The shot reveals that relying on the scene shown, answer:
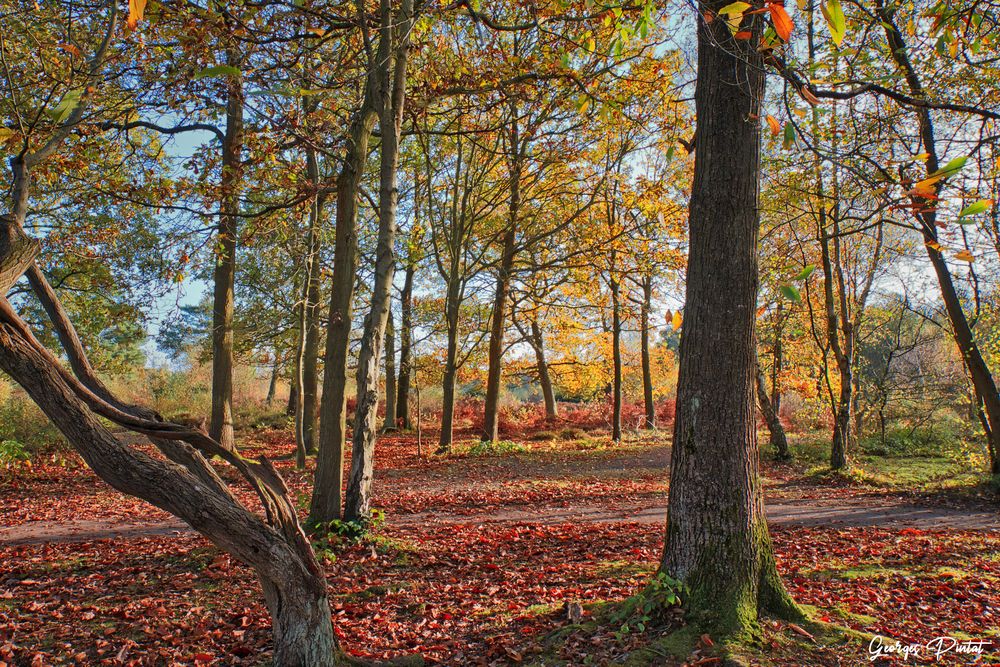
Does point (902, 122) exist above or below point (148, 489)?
above

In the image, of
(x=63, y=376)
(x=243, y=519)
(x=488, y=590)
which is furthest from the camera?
(x=488, y=590)

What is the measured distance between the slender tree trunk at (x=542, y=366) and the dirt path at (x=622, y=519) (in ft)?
39.4

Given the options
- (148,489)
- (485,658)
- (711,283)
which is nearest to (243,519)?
(148,489)

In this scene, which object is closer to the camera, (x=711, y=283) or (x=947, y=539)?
(x=711, y=283)

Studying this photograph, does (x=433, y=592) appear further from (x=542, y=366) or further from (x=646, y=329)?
(x=542, y=366)

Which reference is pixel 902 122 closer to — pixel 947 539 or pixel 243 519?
pixel 947 539

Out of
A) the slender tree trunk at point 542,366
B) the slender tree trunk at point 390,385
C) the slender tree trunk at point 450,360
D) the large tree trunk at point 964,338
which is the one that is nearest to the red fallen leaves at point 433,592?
the large tree trunk at point 964,338

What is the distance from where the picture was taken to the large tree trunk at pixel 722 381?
11.6ft

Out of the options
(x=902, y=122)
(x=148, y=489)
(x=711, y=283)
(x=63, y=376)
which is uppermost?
(x=902, y=122)

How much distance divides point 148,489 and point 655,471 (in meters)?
11.7

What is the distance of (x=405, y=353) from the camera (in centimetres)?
2205

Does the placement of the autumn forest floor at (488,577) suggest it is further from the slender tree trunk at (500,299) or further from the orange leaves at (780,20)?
the slender tree trunk at (500,299)

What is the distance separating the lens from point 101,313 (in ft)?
44.9

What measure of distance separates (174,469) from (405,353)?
19.3m
